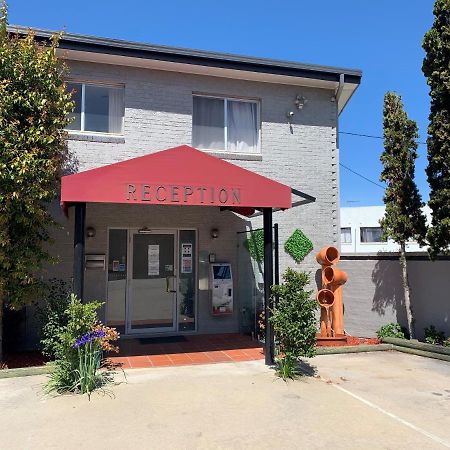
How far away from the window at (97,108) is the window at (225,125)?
1639mm

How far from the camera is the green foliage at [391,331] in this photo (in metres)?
9.20

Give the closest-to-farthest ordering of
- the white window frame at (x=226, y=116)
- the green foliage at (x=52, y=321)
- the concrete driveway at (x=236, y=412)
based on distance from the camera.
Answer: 1. the concrete driveway at (x=236, y=412)
2. the green foliage at (x=52, y=321)
3. the white window frame at (x=226, y=116)

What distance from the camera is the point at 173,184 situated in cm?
630

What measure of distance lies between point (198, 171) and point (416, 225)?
16.5ft

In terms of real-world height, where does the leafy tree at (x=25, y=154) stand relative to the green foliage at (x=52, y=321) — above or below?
above

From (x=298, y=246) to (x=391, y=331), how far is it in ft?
8.63

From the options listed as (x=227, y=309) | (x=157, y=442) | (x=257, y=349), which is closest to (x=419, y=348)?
(x=257, y=349)

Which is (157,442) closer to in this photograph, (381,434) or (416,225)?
(381,434)

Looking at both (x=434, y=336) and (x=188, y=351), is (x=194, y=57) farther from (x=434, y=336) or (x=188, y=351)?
(x=434, y=336)

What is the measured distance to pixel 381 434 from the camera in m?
4.51

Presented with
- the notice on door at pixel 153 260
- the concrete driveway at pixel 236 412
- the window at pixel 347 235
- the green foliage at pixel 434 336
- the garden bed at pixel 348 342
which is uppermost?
the window at pixel 347 235

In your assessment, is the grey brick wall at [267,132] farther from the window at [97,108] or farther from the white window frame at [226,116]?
the window at [97,108]

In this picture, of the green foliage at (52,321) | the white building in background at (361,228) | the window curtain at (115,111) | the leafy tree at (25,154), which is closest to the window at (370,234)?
the white building in background at (361,228)

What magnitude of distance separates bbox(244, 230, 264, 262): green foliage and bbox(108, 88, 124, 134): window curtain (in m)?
3.56
